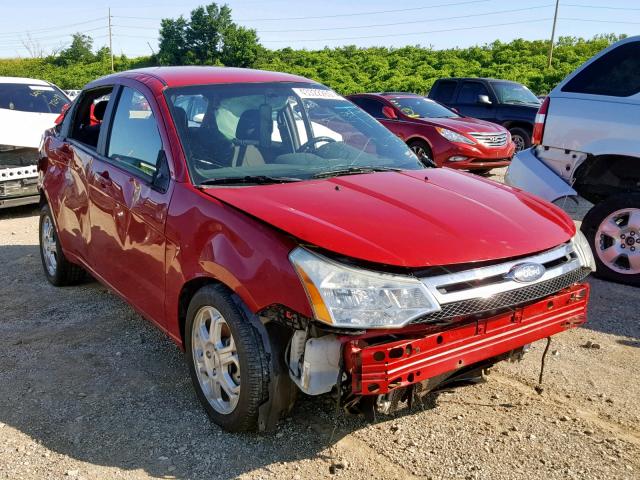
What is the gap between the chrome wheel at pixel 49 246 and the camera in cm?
544

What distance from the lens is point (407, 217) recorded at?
299cm

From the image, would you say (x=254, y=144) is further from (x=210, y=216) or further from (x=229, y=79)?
(x=210, y=216)

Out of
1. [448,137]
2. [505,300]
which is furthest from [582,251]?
[448,137]

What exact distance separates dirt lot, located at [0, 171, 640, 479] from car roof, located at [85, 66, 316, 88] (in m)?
1.73

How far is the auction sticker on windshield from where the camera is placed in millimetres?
4273

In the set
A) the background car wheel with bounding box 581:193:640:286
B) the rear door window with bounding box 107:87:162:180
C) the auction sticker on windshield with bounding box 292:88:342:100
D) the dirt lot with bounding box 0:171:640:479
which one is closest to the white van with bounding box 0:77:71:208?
the dirt lot with bounding box 0:171:640:479

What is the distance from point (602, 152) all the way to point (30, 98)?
26.0ft

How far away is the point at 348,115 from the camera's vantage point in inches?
171

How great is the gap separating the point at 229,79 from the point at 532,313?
2.33m

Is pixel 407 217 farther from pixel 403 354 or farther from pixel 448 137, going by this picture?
pixel 448 137

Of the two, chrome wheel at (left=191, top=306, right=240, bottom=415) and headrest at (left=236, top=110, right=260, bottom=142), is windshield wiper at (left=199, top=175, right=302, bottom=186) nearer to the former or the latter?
headrest at (left=236, top=110, right=260, bottom=142)

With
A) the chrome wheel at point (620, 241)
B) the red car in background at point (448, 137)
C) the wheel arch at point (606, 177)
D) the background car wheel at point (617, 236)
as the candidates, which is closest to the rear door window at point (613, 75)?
the wheel arch at point (606, 177)

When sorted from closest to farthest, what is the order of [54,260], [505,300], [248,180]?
[505,300]
[248,180]
[54,260]

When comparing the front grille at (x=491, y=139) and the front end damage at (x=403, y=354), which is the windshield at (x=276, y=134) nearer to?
the front end damage at (x=403, y=354)
